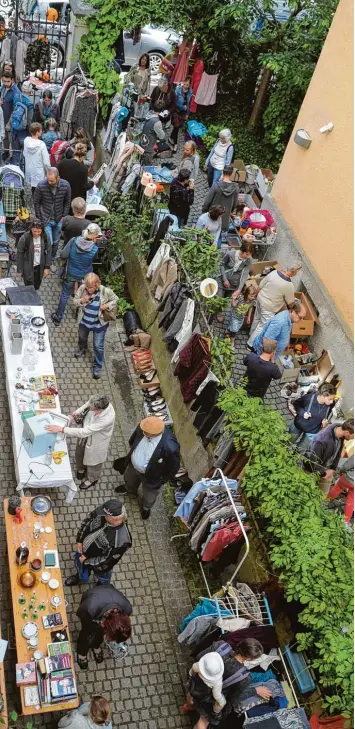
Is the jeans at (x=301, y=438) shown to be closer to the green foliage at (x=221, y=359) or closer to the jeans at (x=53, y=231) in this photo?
the green foliage at (x=221, y=359)

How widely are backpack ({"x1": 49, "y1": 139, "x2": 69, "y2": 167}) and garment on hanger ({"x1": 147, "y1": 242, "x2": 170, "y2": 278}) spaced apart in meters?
3.22

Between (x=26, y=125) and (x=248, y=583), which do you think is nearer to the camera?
(x=248, y=583)

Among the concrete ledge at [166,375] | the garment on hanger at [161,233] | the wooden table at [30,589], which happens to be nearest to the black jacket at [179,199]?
the garment on hanger at [161,233]

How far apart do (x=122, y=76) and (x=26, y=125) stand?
300 cm

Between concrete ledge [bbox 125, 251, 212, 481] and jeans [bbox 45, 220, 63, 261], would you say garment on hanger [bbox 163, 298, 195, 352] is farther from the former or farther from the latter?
jeans [bbox 45, 220, 63, 261]

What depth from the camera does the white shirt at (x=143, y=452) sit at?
8719 millimetres

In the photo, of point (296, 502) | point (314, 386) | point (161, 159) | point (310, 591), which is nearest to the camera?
point (310, 591)

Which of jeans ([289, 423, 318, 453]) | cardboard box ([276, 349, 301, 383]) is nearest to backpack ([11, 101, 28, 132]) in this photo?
cardboard box ([276, 349, 301, 383])

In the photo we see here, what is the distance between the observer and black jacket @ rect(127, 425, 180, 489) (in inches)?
343

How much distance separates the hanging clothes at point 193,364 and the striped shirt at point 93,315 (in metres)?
1.43

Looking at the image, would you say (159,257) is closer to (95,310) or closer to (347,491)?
(95,310)

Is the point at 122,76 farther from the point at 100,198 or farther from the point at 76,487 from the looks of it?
the point at 76,487

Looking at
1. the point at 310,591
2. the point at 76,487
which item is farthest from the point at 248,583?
the point at 76,487

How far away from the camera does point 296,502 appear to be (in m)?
7.88
